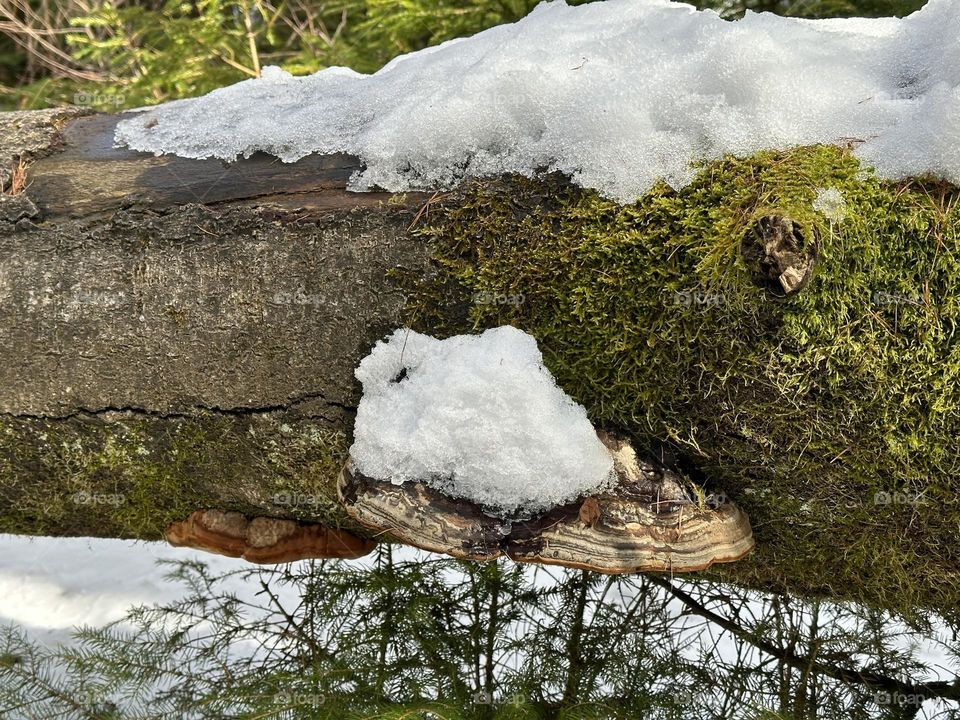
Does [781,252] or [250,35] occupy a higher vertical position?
[250,35]

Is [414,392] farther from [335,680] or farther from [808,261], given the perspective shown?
[335,680]

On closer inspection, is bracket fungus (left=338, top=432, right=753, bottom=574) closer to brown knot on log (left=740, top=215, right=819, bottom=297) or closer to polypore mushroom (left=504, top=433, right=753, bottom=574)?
polypore mushroom (left=504, top=433, right=753, bottom=574)

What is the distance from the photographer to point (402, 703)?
219cm

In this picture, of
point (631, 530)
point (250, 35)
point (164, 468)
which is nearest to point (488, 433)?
point (631, 530)

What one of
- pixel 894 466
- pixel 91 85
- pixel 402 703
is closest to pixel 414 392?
pixel 894 466

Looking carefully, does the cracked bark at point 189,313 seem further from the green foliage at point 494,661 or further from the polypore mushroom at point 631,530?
the green foliage at point 494,661

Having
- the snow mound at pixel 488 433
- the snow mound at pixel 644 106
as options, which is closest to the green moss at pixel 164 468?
the snow mound at pixel 488 433

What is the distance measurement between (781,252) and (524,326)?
51 centimetres

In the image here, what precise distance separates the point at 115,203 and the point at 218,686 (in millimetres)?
1710

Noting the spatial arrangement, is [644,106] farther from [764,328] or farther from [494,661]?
[494,661]

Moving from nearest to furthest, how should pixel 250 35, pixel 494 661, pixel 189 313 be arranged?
pixel 189 313
pixel 494 661
pixel 250 35

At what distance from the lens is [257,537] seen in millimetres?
1877

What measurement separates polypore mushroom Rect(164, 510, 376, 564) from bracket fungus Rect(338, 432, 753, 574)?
1.71 feet

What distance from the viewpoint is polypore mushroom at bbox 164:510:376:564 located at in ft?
6.17
